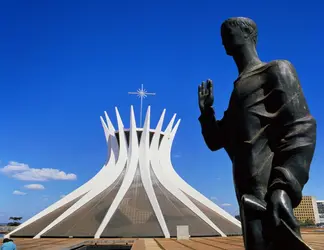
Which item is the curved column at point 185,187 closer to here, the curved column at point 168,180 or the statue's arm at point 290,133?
the curved column at point 168,180

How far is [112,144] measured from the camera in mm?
25812

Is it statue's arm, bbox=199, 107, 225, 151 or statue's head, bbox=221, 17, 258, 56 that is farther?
statue's arm, bbox=199, 107, 225, 151

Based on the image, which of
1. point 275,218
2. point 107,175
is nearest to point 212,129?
point 275,218

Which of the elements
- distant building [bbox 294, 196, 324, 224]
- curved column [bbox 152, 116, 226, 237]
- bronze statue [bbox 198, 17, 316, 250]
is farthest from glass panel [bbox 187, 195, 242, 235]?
distant building [bbox 294, 196, 324, 224]

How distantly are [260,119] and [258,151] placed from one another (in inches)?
7.7

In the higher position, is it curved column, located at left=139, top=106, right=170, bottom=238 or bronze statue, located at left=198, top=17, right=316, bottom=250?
curved column, located at left=139, top=106, right=170, bottom=238

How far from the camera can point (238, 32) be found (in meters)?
1.97

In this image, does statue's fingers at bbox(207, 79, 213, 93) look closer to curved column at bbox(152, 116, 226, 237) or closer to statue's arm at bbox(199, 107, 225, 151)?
statue's arm at bbox(199, 107, 225, 151)

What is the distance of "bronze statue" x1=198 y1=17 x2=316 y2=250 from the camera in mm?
1476

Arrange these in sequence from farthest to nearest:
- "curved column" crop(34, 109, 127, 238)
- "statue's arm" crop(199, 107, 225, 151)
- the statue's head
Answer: "curved column" crop(34, 109, 127, 238)
"statue's arm" crop(199, 107, 225, 151)
the statue's head

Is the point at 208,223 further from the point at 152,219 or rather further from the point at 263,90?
the point at 263,90

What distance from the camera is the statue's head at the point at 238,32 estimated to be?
1.97m

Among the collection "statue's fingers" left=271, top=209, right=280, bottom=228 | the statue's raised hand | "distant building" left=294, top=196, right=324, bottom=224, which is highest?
the statue's raised hand

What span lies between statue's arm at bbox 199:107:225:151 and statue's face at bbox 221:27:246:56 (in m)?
0.46
